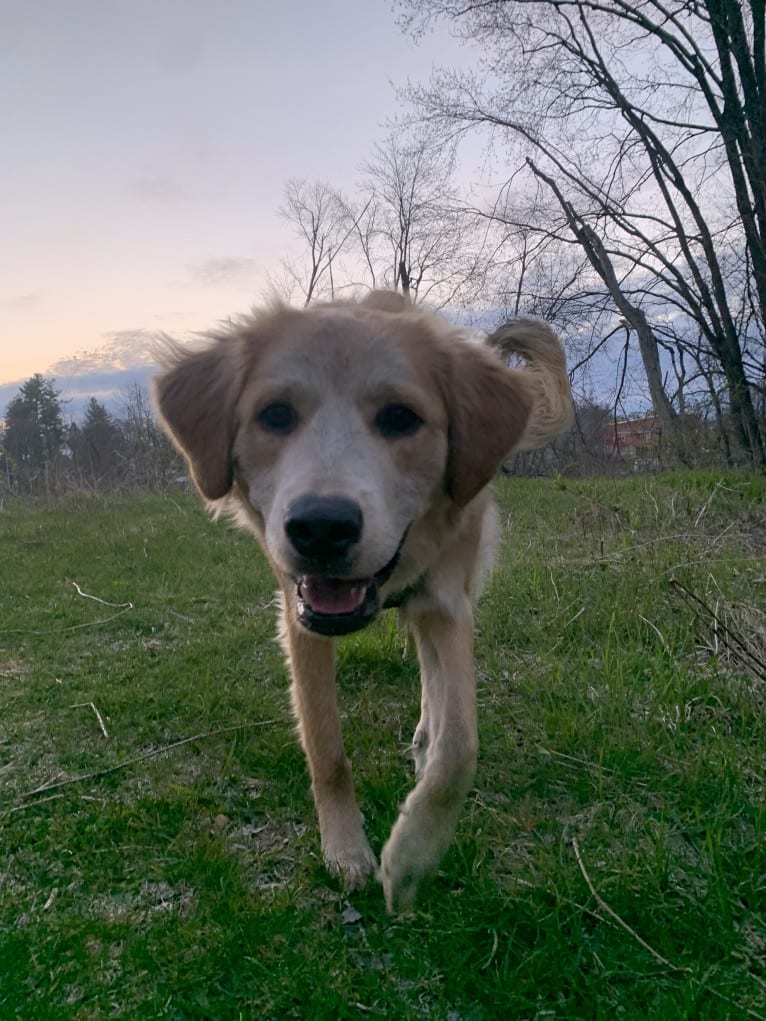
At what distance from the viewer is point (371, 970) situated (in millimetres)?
1994

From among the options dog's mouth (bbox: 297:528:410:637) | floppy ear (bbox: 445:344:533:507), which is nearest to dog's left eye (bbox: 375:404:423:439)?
floppy ear (bbox: 445:344:533:507)

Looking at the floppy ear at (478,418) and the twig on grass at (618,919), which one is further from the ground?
the floppy ear at (478,418)

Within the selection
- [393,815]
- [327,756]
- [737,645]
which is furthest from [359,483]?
[737,645]

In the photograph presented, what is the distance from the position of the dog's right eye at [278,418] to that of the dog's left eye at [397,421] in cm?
27

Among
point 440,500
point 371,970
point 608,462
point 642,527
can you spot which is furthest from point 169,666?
point 608,462

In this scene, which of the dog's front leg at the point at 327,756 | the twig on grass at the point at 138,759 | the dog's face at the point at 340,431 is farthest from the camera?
the twig on grass at the point at 138,759

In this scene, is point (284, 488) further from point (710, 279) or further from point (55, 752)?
point (710, 279)

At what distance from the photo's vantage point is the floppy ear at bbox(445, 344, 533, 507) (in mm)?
2662

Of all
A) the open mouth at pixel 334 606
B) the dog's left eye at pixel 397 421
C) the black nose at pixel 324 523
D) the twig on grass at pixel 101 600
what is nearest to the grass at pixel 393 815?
the twig on grass at pixel 101 600

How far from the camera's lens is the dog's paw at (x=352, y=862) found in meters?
2.35

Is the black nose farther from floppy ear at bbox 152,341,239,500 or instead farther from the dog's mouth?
floppy ear at bbox 152,341,239,500

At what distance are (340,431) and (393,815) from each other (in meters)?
1.36

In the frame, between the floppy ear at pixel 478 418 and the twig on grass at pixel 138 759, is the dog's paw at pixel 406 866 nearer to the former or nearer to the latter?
the floppy ear at pixel 478 418

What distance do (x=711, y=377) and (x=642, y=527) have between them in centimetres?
496
